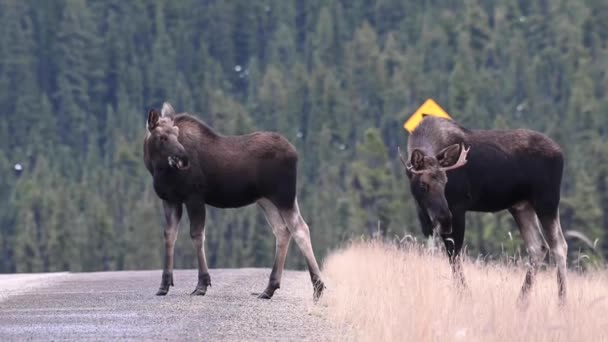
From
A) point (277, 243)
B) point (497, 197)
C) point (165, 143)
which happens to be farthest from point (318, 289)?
point (165, 143)

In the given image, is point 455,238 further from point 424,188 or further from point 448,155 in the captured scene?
point 448,155

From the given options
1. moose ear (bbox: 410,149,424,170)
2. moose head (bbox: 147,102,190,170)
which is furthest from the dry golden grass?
moose head (bbox: 147,102,190,170)

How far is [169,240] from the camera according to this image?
1789 cm

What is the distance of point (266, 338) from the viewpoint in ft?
41.6

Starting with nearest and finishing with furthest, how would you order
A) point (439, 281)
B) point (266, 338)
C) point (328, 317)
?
point (266, 338) < point (328, 317) < point (439, 281)

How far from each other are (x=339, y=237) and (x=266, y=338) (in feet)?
386

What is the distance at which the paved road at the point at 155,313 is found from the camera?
1281 cm

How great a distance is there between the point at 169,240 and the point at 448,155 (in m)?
3.23

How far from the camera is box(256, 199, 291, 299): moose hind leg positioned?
17688 millimetres

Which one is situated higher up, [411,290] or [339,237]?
[411,290]

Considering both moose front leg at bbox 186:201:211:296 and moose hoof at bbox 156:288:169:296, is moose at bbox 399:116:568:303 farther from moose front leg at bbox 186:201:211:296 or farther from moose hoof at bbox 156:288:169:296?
moose hoof at bbox 156:288:169:296

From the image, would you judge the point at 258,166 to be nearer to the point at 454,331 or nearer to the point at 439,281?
the point at 439,281

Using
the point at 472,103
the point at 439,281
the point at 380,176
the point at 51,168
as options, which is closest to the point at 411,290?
the point at 439,281

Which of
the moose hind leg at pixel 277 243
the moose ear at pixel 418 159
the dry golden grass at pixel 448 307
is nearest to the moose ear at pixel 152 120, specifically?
the moose hind leg at pixel 277 243
